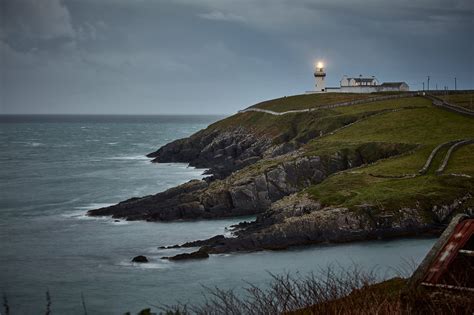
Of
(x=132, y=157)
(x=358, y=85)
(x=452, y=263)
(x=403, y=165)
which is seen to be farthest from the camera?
(x=358, y=85)

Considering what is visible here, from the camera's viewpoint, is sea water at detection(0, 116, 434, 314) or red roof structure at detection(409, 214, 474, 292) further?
sea water at detection(0, 116, 434, 314)

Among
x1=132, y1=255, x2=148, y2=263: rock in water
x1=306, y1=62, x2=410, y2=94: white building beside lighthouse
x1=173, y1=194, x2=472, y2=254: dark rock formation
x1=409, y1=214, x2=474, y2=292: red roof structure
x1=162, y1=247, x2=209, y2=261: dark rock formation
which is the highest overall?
x1=306, y1=62, x2=410, y2=94: white building beside lighthouse

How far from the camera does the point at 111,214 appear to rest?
8081 cm

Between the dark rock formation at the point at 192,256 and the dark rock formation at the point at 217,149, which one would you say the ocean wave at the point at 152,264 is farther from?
the dark rock formation at the point at 217,149

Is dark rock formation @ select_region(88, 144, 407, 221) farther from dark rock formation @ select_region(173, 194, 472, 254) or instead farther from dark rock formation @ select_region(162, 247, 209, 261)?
dark rock formation @ select_region(162, 247, 209, 261)

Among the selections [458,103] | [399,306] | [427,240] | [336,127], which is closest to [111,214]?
[427,240]

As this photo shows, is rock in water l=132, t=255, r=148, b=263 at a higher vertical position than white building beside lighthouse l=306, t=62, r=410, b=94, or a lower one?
lower

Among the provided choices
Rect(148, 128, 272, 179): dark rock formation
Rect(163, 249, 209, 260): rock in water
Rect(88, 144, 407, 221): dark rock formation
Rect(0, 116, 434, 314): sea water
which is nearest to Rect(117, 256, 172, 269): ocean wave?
Rect(0, 116, 434, 314): sea water

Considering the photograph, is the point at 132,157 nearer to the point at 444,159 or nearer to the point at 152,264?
the point at 444,159

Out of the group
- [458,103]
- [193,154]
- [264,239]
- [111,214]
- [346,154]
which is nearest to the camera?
[264,239]

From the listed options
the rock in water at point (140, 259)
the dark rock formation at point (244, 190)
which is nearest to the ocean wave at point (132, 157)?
the dark rock formation at point (244, 190)

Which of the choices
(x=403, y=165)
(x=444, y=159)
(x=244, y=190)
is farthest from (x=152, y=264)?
(x=444, y=159)

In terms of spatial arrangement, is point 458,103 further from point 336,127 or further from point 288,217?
point 288,217

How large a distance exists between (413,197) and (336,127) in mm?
50888
